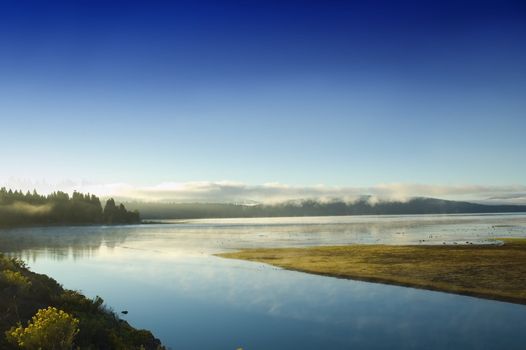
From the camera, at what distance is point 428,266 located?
131ft

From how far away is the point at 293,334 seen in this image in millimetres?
20406

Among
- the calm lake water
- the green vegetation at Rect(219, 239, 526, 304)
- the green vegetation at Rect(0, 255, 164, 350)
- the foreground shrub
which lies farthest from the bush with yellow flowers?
the green vegetation at Rect(219, 239, 526, 304)

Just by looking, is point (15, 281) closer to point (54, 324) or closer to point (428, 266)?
point (54, 324)

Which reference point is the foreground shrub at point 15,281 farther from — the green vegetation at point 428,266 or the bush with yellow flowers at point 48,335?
the green vegetation at point 428,266

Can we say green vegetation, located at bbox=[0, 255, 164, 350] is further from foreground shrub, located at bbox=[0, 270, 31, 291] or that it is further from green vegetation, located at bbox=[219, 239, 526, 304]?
green vegetation, located at bbox=[219, 239, 526, 304]

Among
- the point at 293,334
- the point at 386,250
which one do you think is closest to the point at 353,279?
the point at 293,334

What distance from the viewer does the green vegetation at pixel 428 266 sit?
3085 cm

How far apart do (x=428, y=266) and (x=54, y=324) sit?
33633 millimetres

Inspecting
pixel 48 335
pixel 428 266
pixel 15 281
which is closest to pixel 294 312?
pixel 15 281

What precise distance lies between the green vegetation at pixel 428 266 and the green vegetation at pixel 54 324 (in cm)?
2104

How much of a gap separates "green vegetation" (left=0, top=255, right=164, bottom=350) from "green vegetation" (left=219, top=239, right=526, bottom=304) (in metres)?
21.0

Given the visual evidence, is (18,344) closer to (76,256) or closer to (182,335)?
(182,335)

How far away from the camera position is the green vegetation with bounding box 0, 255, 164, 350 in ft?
43.0

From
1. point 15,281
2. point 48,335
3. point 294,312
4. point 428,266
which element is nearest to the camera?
point 48,335
